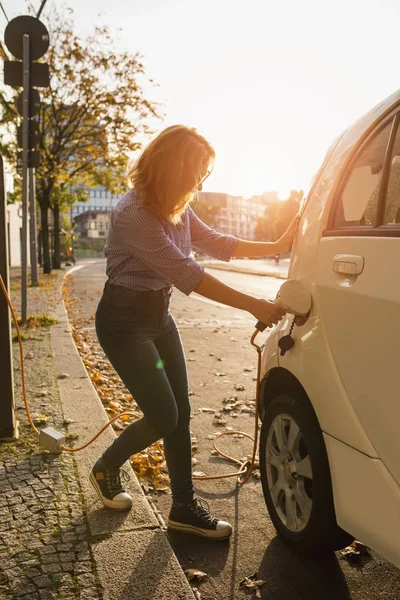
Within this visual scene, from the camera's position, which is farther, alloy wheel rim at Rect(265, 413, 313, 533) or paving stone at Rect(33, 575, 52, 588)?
alloy wheel rim at Rect(265, 413, 313, 533)

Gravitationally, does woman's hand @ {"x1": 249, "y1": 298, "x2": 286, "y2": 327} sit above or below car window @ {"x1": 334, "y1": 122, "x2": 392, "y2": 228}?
below

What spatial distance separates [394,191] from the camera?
2.30 metres

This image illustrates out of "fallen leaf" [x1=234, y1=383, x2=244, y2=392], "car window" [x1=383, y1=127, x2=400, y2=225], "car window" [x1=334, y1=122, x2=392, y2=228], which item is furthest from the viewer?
"fallen leaf" [x1=234, y1=383, x2=244, y2=392]

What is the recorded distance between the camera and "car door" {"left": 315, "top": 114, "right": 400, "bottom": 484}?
6.72 feet

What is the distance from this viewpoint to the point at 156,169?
276 centimetres

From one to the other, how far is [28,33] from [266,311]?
23.3ft

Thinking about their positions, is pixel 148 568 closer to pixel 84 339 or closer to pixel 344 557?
pixel 344 557

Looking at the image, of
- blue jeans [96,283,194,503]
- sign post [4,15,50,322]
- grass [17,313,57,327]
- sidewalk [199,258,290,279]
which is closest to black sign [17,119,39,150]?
sign post [4,15,50,322]

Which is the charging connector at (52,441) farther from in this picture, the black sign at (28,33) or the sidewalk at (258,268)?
the sidewalk at (258,268)

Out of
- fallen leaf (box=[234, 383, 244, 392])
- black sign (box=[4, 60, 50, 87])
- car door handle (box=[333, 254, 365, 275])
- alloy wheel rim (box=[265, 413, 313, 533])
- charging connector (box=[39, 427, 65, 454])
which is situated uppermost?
black sign (box=[4, 60, 50, 87])

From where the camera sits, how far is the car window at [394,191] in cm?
224

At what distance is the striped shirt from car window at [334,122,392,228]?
64cm

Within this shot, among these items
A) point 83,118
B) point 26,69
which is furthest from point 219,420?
point 83,118

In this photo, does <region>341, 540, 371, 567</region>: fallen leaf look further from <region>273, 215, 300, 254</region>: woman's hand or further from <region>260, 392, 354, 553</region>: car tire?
<region>273, 215, 300, 254</region>: woman's hand
